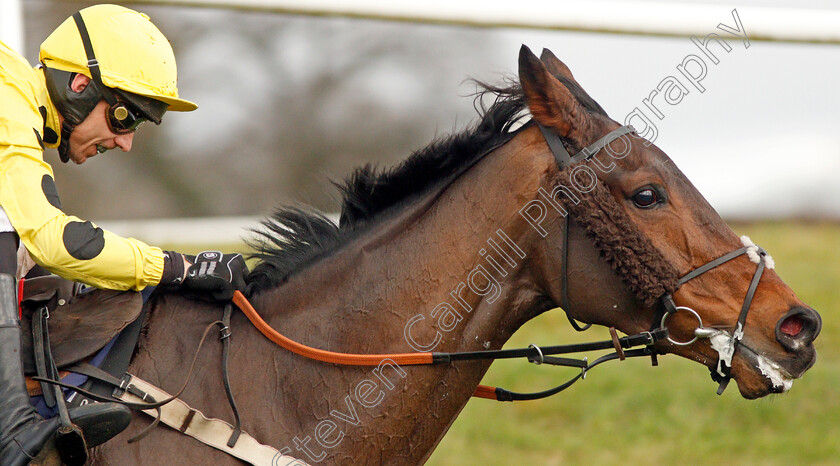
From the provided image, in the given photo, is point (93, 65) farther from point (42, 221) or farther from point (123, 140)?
point (42, 221)

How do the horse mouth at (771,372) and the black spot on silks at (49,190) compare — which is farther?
the horse mouth at (771,372)

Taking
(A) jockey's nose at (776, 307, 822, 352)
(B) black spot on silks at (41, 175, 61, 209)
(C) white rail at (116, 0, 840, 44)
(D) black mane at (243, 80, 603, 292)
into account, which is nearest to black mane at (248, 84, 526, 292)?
(D) black mane at (243, 80, 603, 292)

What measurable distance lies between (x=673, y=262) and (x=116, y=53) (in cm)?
196

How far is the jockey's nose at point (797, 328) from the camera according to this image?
8.50 feet

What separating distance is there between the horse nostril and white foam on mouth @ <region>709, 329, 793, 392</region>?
0.12 meters

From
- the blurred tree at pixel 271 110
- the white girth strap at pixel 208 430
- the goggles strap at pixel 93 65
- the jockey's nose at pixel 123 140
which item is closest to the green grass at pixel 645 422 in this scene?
the white girth strap at pixel 208 430

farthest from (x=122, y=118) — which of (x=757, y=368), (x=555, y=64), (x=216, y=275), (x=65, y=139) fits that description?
(x=757, y=368)

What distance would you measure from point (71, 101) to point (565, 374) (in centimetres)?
497

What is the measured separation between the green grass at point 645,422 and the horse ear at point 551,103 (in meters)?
3.87

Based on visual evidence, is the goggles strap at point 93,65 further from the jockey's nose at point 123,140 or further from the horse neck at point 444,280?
the horse neck at point 444,280

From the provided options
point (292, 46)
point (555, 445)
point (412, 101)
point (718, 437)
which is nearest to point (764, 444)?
point (718, 437)

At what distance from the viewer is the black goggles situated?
106 inches

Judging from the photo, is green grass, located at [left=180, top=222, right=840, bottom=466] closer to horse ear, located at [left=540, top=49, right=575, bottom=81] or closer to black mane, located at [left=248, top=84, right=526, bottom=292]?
black mane, located at [left=248, top=84, right=526, bottom=292]

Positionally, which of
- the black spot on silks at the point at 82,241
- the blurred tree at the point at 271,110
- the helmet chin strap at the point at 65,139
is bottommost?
the blurred tree at the point at 271,110
